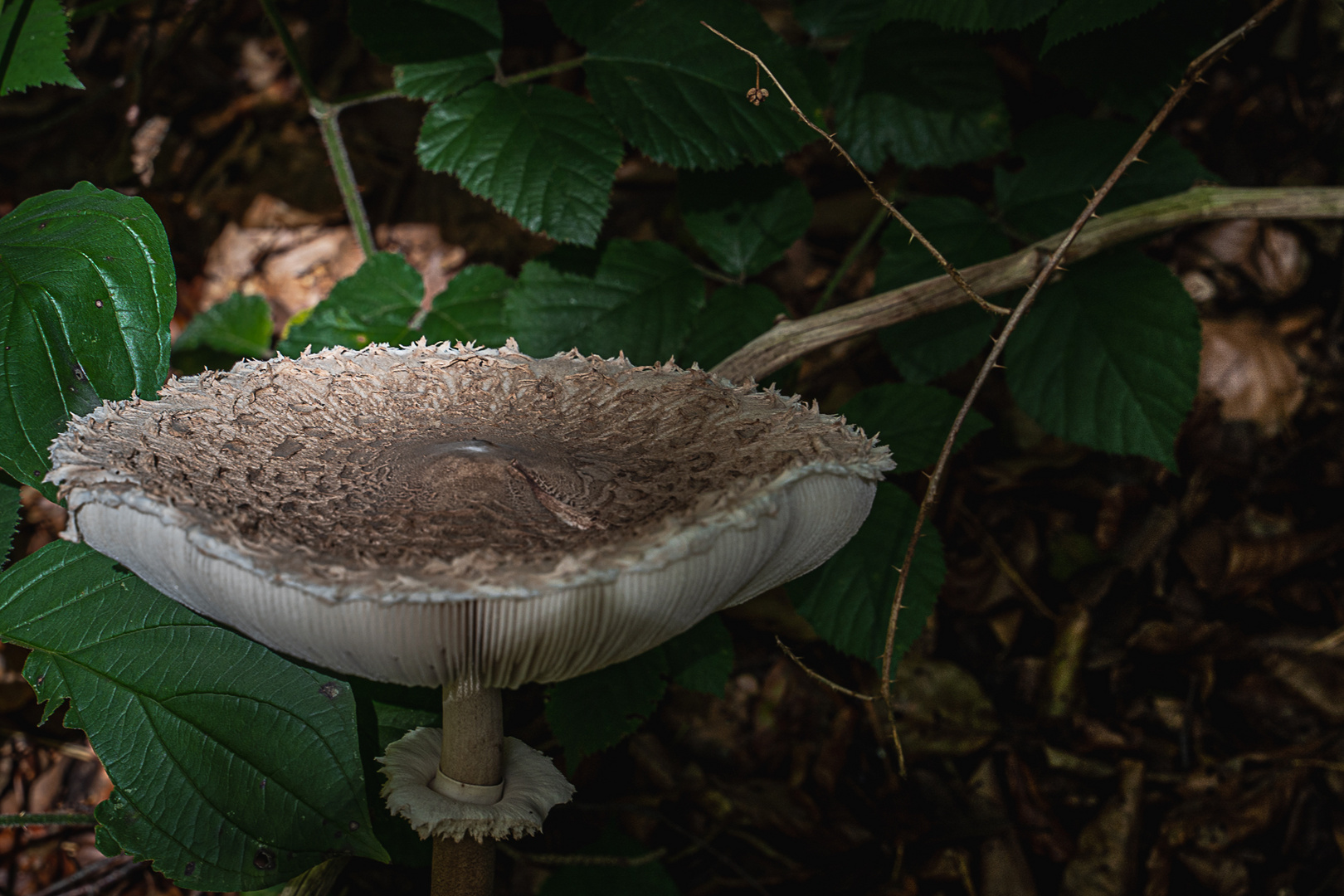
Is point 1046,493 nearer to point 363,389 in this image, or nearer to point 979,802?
point 979,802

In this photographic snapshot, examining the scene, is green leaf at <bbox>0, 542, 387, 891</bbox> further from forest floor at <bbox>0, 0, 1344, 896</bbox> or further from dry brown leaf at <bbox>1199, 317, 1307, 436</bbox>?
dry brown leaf at <bbox>1199, 317, 1307, 436</bbox>

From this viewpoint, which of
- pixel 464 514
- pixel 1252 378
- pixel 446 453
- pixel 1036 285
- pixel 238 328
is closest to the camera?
pixel 464 514

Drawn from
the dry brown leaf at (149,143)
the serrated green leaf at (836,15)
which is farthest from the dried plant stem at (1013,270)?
the dry brown leaf at (149,143)

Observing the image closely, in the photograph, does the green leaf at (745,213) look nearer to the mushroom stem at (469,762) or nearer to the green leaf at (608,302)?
the green leaf at (608,302)

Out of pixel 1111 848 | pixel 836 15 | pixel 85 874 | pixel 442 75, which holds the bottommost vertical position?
pixel 85 874

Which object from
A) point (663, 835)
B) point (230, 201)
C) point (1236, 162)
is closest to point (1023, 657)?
point (663, 835)

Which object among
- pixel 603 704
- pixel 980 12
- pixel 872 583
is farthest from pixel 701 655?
pixel 980 12

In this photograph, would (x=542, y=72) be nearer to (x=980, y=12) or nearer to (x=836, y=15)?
(x=836, y=15)

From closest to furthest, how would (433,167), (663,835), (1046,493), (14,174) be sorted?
(433,167), (663,835), (1046,493), (14,174)
